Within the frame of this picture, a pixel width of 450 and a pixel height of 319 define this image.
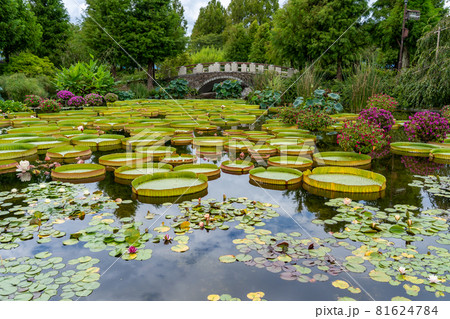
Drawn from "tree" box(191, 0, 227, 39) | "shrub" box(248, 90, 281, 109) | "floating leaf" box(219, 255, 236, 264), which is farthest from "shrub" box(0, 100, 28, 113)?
"tree" box(191, 0, 227, 39)

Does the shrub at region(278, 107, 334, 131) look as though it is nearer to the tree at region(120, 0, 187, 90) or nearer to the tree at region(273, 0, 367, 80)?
the tree at region(273, 0, 367, 80)

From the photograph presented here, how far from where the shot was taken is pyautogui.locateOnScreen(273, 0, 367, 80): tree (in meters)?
21.4

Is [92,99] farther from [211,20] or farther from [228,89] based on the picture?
[211,20]

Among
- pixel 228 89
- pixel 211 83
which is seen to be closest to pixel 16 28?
pixel 228 89

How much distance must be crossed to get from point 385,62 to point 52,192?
31.4m

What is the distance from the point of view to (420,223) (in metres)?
3.57

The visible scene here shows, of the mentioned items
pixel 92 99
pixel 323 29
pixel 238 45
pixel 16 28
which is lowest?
pixel 92 99

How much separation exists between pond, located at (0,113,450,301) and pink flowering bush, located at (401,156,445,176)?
0.98m

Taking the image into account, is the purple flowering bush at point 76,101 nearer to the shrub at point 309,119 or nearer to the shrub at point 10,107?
the shrub at point 10,107

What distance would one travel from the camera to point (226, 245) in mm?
3189

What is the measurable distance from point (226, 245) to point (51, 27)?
32.5 metres

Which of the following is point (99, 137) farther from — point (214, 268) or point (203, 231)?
point (214, 268)

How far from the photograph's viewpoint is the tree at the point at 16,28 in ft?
70.3

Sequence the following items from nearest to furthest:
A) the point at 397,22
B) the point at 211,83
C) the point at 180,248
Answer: the point at 180,248
the point at 397,22
the point at 211,83
